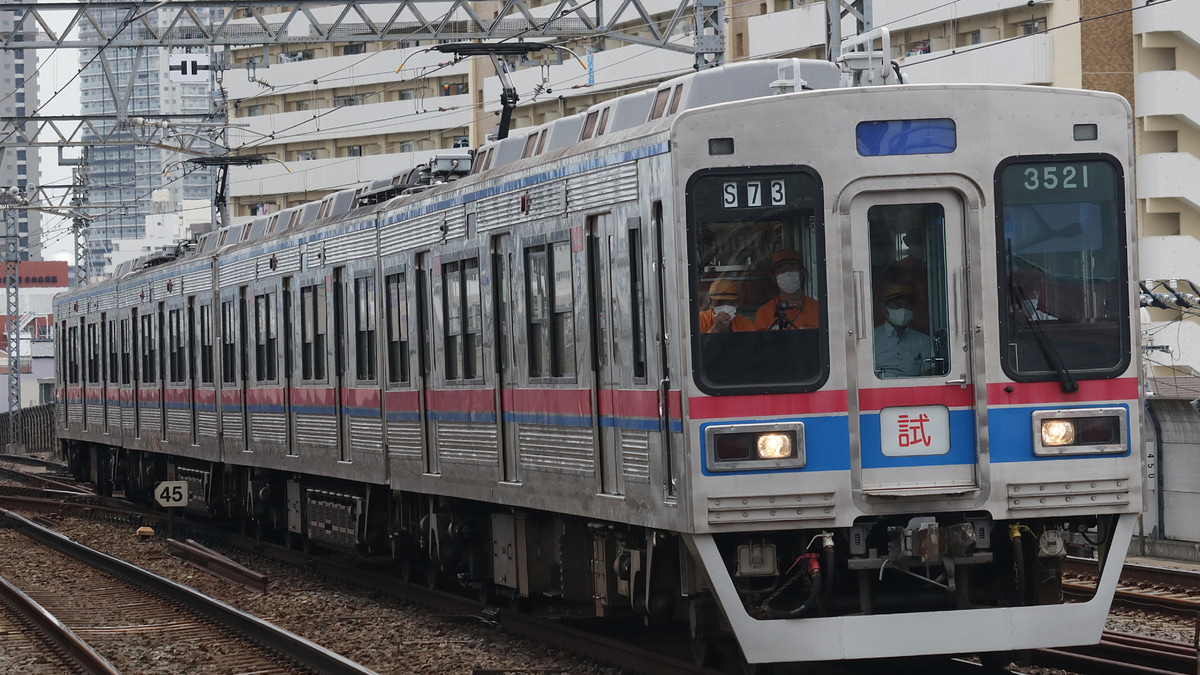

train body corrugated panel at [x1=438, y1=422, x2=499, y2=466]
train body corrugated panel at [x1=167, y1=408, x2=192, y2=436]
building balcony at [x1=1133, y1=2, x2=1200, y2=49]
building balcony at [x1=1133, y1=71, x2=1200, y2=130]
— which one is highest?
building balcony at [x1=1133, y1=2, x2=1200, y2=49]

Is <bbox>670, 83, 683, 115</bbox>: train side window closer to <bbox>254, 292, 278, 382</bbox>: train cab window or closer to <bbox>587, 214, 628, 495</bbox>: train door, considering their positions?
<bbox>587, 214, 628, 495</bbox>: train door

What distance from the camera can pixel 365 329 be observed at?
13867 millimetres

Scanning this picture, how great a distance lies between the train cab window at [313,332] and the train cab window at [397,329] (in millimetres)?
1810

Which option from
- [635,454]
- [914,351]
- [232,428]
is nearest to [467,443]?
[635,454]

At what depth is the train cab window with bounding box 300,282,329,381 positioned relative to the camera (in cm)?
1500

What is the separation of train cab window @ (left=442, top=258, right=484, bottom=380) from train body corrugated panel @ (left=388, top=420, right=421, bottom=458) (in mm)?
893

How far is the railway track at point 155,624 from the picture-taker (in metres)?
11.1

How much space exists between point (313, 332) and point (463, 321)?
4.10m

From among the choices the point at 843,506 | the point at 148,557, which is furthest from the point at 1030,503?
the point at 148,557

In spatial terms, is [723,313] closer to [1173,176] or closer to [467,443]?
[467,443]

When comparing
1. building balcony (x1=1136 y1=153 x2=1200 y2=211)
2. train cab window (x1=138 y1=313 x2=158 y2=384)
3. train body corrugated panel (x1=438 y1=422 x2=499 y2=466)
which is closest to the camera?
train body corrugated panel (x1=438 y1=422 x2=499 y2=466)

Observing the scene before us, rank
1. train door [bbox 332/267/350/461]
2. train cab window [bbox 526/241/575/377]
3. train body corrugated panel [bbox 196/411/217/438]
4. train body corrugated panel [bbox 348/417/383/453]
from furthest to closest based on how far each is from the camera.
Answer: train body corrugated panel [bbox 196/411/217/438]
train door [bbox 332/267/350/461]
train body corrugated panel [bbox 348/417/383/453]
train cab window [bbox 526/241/575/377]

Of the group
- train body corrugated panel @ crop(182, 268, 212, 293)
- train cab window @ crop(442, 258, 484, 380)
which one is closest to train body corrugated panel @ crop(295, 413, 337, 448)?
train cab window @ crop(442, 258, 484, 380)

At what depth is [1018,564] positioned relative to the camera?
8.23 meters
